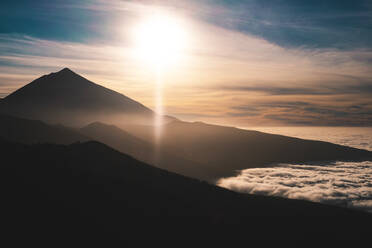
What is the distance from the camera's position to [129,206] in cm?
4459

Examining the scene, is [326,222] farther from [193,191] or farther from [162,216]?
[162,216]

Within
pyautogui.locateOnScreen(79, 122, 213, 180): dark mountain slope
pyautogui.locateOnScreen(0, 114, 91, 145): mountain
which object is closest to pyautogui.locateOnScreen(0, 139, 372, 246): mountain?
pyautogui.locateOnScreen(0, 114, 91, 145): mountain

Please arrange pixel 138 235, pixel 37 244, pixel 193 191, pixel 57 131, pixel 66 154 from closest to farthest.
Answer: pixel 37 244 < pixel 138 235 < pixel 66 154 < pixel 193 191 < pixel 57 131

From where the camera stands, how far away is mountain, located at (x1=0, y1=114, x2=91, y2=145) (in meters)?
107

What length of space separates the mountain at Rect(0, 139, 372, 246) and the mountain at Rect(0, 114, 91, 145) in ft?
191

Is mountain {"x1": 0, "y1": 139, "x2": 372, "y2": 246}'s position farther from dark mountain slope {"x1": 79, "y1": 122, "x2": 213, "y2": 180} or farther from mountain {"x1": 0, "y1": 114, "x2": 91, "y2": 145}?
dark mountain slope {"x1": 79, "y1": 122, "x2": 213, "y2": 180}

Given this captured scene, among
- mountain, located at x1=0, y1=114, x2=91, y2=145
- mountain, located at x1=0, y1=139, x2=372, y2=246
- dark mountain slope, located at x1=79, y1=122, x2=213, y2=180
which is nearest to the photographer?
mountain, located at x1=0, y1=139, x2=372, y2=246

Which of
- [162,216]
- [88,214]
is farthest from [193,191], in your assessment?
[88,214]

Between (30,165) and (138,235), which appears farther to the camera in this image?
(30,165)

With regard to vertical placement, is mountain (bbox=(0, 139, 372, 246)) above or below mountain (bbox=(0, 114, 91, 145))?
below

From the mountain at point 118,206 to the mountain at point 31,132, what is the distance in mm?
58332

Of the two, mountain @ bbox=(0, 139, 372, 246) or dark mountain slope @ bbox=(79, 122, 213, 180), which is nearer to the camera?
mountain @ bbox=(0, 139, 372, 246)

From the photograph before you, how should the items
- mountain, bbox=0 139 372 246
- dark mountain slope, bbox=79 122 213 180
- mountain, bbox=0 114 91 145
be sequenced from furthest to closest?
dark mountain slope, bbox=79 122 213 180
mountain, bbox=0 114 91 145
mountain, bbox=0 139 372 246

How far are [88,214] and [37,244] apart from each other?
8.57 meters
